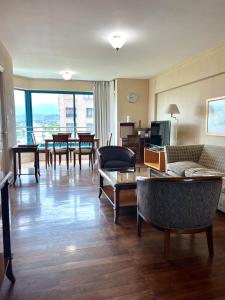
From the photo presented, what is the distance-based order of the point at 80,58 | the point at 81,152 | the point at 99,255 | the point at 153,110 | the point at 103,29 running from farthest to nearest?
the point at 153,110
the point at 81,152
the point at 80,58
the point at 103,29
the point at 99,255

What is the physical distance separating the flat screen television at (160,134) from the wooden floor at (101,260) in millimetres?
2676

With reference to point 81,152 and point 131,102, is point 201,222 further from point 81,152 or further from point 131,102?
point 131,102

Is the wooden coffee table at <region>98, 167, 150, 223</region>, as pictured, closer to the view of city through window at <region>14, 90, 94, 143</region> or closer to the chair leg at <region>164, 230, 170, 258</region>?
the chair leg at <region>164, 230, 170, 258</region>

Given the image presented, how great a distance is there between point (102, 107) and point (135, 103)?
1.13 metres

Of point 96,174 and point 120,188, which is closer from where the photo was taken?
point 120,188

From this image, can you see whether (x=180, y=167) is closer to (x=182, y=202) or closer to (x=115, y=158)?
(x=115, y=158)

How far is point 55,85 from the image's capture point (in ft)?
23.9

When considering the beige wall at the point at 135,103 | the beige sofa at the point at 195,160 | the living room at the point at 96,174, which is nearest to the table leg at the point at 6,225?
the living room at the point at 96,174

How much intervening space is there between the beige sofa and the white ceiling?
180cm

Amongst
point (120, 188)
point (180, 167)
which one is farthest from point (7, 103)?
point (180, 167)

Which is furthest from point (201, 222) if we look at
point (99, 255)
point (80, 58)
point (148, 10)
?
point (80, 58)

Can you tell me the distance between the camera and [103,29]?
328cm

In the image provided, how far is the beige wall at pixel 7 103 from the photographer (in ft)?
13.1

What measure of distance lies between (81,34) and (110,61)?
1612 millimetres
